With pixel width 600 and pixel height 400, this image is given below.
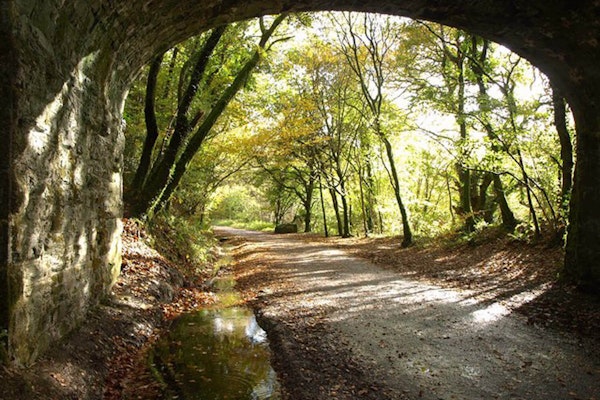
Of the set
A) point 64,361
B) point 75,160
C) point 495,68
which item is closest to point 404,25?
point 495,68

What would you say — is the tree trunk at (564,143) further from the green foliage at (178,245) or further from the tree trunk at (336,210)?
the tree trunk at (336,210)

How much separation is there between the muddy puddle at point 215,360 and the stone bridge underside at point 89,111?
125cm

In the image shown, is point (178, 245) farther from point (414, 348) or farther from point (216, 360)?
point (414, 348)

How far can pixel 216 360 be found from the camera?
4.85 m

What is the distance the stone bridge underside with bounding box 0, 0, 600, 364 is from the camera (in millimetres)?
3113

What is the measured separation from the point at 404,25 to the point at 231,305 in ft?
38.4

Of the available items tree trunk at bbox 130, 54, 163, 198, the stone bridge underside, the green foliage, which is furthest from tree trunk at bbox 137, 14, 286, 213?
the stone bridge underside

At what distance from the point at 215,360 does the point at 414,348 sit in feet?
8.32

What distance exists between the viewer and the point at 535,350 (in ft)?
15.4

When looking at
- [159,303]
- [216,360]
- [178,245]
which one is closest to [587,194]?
[216,360]

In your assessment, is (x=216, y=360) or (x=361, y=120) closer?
(x=216, y=360)

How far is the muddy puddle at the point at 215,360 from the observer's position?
4.03 meters

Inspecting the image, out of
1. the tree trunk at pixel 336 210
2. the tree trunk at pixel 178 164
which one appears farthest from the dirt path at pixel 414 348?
the tree trunk at pixel 336 210

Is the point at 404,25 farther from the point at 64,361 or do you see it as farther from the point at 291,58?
the point at 64,361
